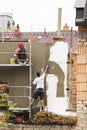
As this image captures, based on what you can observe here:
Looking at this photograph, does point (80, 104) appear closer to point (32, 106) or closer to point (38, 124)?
point (38, 124)

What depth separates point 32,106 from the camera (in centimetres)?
1836

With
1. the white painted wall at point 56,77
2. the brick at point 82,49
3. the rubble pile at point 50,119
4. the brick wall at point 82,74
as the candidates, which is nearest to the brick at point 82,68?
the brick wall at point 82,74

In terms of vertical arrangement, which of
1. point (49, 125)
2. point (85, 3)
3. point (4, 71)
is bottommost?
point (49, 125)

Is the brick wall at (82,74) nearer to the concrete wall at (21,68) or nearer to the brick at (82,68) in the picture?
the brick at (82,68)

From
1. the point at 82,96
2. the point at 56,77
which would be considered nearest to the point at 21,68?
the point at 56,77

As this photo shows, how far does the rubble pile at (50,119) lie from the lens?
17172 mm

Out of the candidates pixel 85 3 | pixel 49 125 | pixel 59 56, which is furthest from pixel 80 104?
pixel 59 56

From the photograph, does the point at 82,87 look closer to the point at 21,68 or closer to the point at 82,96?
the point at 82,96

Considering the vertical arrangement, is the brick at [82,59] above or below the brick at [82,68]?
above

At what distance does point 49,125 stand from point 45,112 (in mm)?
547

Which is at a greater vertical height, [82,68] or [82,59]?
[82,59]

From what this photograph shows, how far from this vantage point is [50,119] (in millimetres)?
17250

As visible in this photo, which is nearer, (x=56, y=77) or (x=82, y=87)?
(x=82, y=87)

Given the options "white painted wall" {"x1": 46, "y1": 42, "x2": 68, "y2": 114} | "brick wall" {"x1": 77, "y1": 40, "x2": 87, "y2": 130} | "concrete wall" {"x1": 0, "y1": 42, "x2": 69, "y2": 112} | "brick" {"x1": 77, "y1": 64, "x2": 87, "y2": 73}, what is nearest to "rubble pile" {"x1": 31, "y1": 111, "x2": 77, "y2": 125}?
"white painted wall" {"x1": 46, "y1": 42, "x2": 68, "y2": 114}
